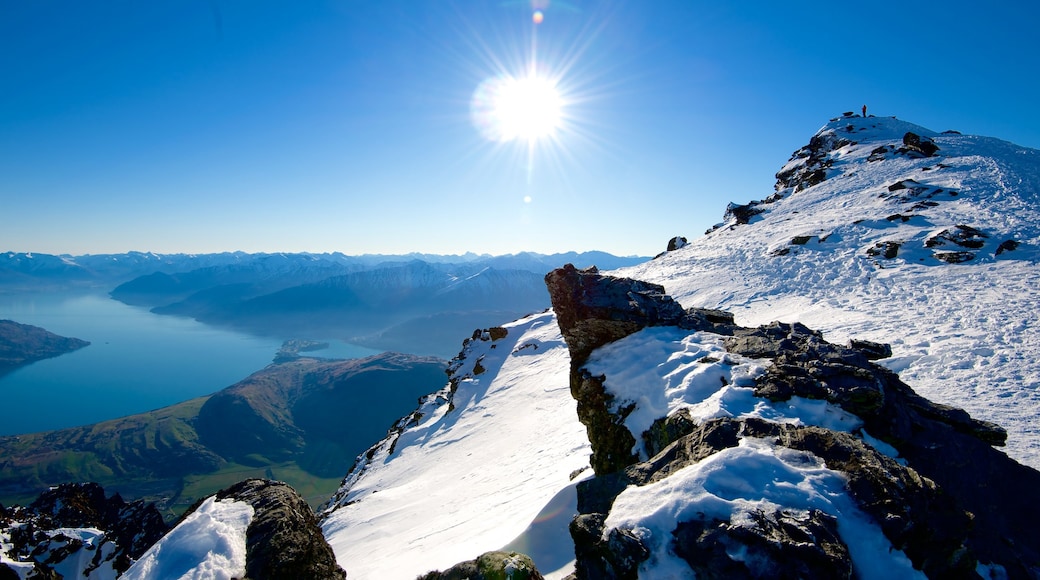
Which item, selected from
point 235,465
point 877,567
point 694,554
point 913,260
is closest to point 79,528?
point 694,554

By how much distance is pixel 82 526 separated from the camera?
22484 millimetres

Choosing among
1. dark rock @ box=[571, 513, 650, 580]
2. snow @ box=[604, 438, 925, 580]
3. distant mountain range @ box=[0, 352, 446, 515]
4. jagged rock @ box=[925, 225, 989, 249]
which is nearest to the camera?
snow @ box=[604, 438, 925, 580]

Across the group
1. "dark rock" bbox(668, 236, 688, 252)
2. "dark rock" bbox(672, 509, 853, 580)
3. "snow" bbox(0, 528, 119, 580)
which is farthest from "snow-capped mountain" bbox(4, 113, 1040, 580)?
"dark rock" bbox(668, 236, 688, 252)

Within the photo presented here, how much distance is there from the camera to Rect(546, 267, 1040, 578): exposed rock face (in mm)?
5590

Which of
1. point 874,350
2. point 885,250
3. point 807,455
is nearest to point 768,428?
point 807,455

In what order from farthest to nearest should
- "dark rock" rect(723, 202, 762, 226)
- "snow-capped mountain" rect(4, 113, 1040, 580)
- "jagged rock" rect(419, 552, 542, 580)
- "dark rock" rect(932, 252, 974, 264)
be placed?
"dark rock" rect(723, 202, 762, 226), "dark rock" rect(932, 252, 974, 264), "jagged rock" rect(419, 552, 542, 580), "snow-capped mountain" rect(4, 113, 1040, 580)

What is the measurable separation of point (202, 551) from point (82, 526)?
77.3 feet

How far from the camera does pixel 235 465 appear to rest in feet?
519

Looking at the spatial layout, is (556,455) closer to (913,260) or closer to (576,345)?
(576,345)

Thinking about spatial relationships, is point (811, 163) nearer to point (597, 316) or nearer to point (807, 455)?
point (597, 316)

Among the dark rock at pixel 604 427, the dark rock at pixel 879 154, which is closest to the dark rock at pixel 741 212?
the dark rock at pixel 879 154

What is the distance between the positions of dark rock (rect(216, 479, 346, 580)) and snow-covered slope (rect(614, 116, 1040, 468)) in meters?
17.6

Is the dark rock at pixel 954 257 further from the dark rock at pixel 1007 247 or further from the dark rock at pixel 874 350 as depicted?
the dark rock at pixel 874 350

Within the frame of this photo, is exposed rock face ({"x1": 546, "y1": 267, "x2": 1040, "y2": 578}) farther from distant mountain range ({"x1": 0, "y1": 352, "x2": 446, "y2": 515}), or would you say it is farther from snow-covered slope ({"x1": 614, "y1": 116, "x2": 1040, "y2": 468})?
distant mountain range ({"x1": 0, "y1": 352, "x2": 446, "y2": 515})
